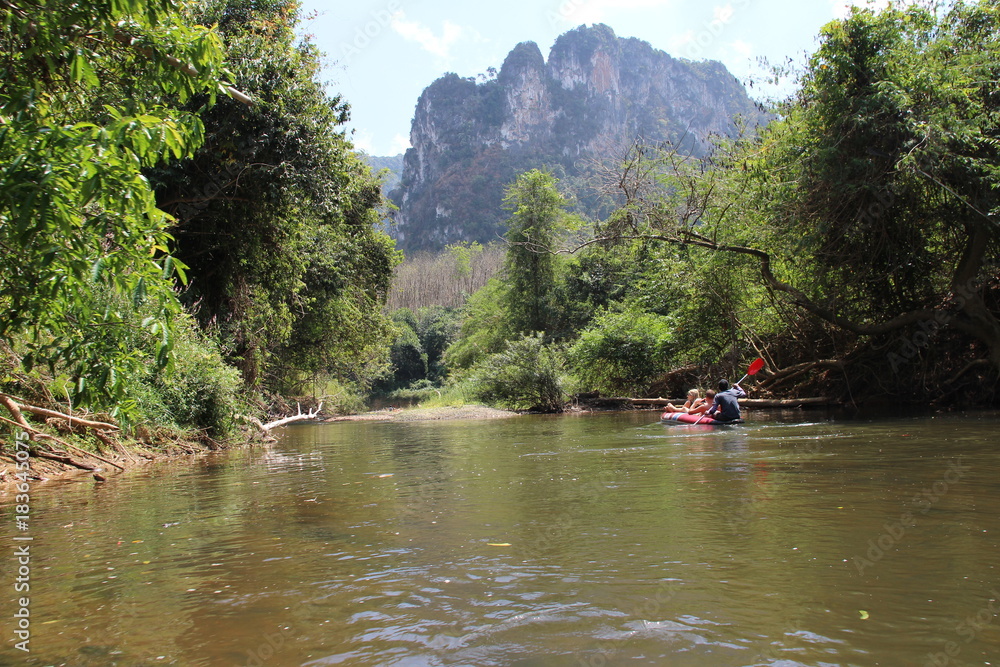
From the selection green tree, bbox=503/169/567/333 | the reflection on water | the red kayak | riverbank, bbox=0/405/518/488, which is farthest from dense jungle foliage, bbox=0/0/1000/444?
green tree, bbox=503/169/567/333

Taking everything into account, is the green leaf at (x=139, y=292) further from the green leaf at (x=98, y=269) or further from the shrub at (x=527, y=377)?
the shrub at (x=527, y=377)

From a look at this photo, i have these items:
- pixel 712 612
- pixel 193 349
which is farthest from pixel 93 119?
pixel 193 349

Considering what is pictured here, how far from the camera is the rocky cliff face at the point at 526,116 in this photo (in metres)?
152

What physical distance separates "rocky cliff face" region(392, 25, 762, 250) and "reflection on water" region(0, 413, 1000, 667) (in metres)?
137

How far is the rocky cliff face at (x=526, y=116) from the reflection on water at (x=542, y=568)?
448ft

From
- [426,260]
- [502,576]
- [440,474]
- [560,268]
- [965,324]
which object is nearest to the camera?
[502,576]

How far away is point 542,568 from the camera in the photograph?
13.6ft

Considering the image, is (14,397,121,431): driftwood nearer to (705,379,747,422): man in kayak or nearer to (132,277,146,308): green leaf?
(132,277,146,308): green leaf

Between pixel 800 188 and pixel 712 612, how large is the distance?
47.1ft

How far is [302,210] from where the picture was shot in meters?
18.0

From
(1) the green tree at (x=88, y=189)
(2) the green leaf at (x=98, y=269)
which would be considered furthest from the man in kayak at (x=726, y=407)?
(2) the green leaf at (x=98, y=269)

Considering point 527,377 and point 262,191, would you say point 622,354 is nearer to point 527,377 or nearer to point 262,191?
point 527,377

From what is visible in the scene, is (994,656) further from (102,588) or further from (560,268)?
(560,268)

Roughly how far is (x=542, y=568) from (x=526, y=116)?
556 feet
